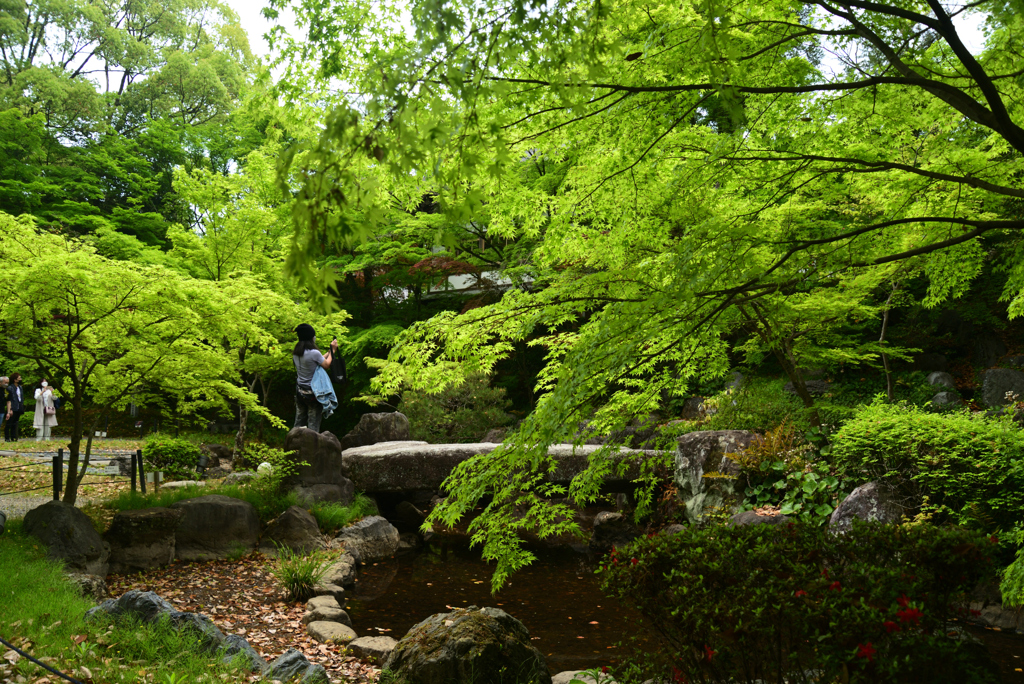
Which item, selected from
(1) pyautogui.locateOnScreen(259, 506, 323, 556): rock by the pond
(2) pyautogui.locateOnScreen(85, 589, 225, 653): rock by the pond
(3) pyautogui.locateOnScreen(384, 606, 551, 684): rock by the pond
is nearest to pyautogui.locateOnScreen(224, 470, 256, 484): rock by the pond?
(1) pyautogui.locateOnScreen(259, 506, 323, 556): rock by the pond

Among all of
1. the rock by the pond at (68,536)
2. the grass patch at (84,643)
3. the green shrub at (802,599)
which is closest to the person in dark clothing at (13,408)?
the rock by the pond at (68,536)

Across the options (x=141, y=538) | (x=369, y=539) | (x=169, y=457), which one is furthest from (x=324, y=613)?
(x=169, y=457)

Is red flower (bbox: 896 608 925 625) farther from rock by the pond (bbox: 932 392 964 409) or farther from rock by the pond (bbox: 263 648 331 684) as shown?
rock by the pond (bbox: 932 392 964 409)

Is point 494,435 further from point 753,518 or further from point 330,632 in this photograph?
point 330,632

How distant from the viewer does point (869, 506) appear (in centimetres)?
743

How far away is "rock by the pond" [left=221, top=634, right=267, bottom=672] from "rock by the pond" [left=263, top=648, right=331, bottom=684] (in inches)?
4.3

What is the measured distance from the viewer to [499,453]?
398 centimetres

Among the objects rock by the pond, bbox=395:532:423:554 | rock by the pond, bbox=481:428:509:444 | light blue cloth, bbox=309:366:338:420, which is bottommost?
rock by the pond, bbox=395:532:423:554

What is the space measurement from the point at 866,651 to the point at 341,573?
7229mm

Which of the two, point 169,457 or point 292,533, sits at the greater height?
point 169,457

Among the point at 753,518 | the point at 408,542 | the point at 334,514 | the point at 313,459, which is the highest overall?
the point at 313,459

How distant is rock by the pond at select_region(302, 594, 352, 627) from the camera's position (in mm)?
7113

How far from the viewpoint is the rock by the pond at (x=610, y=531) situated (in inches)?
430

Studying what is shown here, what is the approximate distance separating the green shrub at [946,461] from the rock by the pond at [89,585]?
8.46 m
